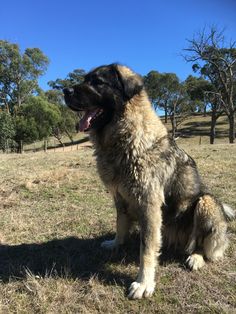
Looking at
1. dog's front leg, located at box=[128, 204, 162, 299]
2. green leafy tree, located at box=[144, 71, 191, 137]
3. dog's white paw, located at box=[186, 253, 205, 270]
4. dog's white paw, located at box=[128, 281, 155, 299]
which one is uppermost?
green leafy tree, located at box=[144, 71, 191, 137]

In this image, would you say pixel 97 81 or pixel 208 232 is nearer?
pixel 97 81

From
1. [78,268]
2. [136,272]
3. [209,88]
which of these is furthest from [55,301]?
[209,88]

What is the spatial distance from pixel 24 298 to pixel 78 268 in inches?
29.2

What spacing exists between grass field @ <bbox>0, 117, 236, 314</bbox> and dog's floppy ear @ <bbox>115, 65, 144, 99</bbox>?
6.04 feet

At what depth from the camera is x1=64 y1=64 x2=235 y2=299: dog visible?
3438mm

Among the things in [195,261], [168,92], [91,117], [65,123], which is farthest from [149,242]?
[65,123]

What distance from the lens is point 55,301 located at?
3.08 m

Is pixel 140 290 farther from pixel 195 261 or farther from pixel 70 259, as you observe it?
pixel 70 259

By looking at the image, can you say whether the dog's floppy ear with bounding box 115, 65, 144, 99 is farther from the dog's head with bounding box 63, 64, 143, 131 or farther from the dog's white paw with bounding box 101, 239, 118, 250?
the dog's white paw with bounding box 101, 239, 118, 250

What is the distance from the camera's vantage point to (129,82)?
3.57 m

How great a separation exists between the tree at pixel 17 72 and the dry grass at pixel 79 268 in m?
43.3

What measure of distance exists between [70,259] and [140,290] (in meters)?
1.03

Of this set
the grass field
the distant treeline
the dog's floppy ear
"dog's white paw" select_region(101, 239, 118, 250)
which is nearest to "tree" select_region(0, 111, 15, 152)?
the distant treeline

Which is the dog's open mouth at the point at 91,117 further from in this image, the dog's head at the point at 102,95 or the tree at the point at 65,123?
the tree at the point at 65,123
